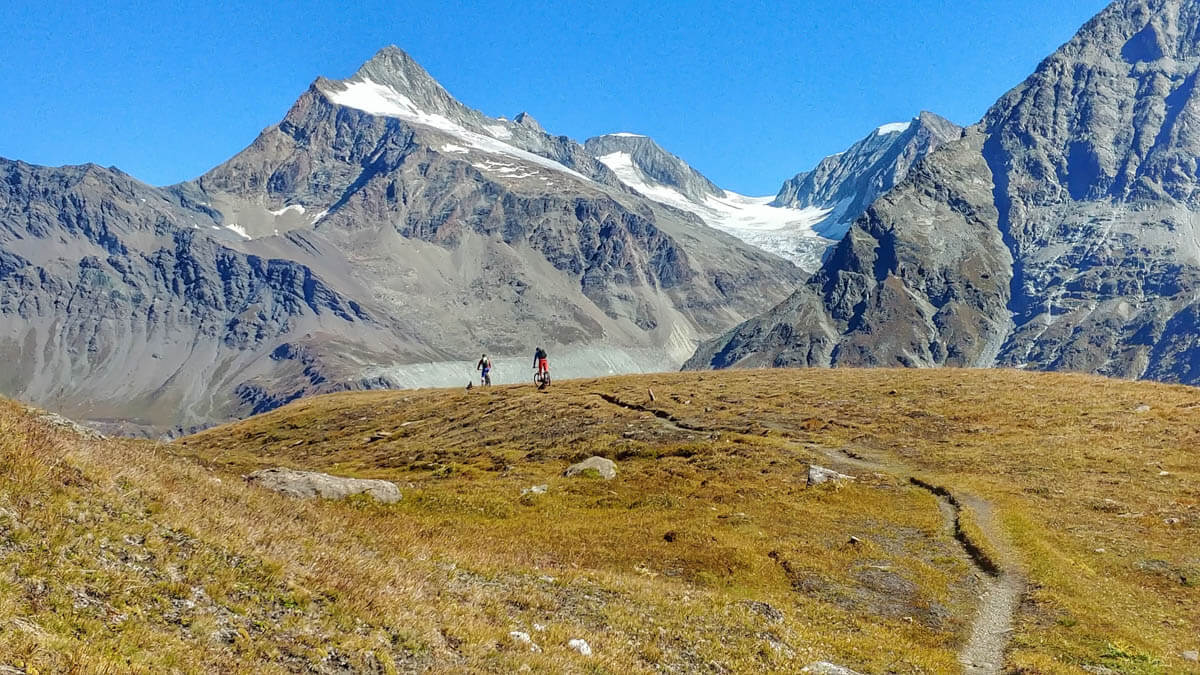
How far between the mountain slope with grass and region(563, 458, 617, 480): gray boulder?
534 mm

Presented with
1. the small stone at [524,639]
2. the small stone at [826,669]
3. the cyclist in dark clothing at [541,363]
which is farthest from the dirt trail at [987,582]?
the cyclist in dark clothing at [541,363]

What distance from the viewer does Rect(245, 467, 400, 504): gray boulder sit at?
2939 centimetres

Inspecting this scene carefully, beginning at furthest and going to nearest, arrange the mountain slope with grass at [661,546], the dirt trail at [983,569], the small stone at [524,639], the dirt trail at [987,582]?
the dirt trail at [983,569] → the dirt trail at [987,582] → the small stone at [524,639] → the mountain slope with grass at [661,546]

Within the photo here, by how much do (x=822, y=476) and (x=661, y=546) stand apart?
45.7 feet

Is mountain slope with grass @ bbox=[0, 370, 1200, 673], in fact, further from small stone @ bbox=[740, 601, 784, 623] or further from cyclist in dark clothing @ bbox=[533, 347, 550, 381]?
cyclist in dark clothing @ bbox=[533, 347, 550, 381]

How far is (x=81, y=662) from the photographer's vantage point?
8516 millimetres

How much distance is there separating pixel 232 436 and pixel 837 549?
225 ft

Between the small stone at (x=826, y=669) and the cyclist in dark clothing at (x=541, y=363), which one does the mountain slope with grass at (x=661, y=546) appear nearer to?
the small stone at (x=826, y=669)

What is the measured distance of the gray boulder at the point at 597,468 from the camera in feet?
131

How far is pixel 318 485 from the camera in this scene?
30.1 meters

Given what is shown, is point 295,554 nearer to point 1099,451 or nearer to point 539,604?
point 539,604

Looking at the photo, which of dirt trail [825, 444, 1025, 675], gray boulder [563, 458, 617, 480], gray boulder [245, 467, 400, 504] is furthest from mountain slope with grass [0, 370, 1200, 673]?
gray boulder [245, 467, 400, 504]

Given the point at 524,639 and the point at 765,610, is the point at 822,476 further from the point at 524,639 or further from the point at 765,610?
the point at 524,639

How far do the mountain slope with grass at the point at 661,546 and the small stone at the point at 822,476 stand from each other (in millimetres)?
149
